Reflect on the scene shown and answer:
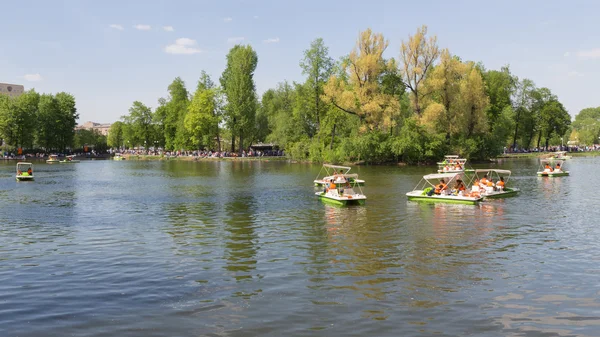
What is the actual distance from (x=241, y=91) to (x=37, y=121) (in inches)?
2932

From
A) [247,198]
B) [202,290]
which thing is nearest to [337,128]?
[247,198]

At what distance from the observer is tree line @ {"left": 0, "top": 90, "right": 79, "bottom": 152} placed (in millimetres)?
142625

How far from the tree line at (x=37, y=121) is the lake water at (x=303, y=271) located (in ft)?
412

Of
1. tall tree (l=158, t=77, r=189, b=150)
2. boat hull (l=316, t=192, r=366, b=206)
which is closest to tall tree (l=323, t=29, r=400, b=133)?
boat hull (l=316, t=192, r=366, b=206)

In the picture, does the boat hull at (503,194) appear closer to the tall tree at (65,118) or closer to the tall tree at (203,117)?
the tall tree at (203,117)

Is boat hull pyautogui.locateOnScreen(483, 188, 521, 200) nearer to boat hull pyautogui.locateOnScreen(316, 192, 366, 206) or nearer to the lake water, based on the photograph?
the lake water

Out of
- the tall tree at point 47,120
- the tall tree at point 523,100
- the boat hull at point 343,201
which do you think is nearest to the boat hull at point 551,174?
the boat hull at point 343,201

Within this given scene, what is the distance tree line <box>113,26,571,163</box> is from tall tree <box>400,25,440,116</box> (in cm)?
19

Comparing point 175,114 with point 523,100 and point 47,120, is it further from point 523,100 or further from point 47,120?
point 523,100

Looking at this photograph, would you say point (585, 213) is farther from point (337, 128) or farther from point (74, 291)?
point (337, 128)

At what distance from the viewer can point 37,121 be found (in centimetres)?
15225

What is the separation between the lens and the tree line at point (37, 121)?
5615 inches

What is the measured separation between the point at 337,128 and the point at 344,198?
72.7 m

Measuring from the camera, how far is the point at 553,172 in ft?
216
